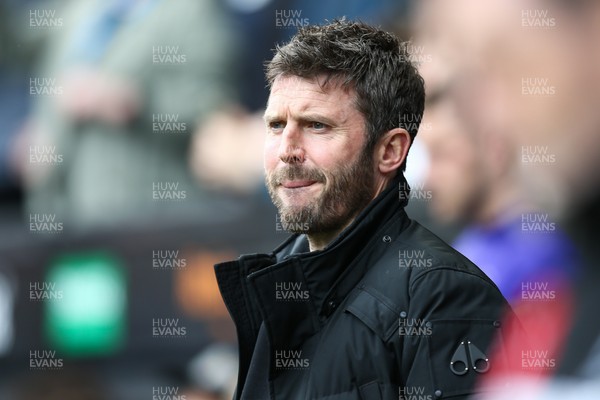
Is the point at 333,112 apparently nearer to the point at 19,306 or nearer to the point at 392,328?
the point at 392,328

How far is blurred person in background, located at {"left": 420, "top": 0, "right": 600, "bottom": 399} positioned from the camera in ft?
15.5

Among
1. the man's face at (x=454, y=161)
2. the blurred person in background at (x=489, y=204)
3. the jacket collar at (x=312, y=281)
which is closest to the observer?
the jacket collar at (x=312, y=281)

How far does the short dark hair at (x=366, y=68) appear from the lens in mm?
2559

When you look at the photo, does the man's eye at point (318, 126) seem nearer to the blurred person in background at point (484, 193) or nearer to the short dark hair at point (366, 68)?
the short dark hair at point (366, 68)

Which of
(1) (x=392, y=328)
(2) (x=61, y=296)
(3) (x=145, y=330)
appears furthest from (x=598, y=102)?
(2) (x=61, y=296)

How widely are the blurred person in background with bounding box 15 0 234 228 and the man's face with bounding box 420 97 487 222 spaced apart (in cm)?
176

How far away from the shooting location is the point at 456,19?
5.51 m

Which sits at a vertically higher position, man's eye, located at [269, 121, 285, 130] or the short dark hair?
the short dark hair

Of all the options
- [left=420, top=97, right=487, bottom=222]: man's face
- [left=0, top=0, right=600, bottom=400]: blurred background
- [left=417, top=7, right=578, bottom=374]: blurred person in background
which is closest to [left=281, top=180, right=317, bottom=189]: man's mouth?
[left=417, top=7, right=578, bottom=374]: blurred person in background

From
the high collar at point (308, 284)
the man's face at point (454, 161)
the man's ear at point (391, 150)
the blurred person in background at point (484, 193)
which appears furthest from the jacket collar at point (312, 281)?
the man's face at point (454, 161)

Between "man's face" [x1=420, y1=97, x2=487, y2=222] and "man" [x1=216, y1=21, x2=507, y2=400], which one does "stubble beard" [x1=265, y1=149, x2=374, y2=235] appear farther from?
"man's face" [x1=420, y1=97, x2=487, y2=222]

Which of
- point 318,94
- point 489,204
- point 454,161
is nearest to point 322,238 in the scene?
point 318,94

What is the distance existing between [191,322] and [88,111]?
1.52 metres

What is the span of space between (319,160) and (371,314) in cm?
41
